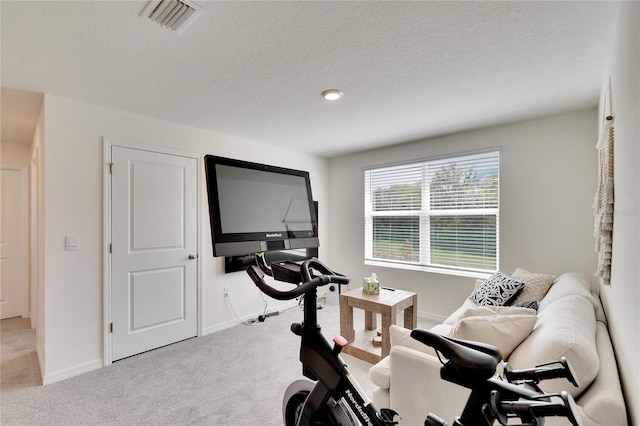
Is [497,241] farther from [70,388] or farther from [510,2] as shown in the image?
[70,388]

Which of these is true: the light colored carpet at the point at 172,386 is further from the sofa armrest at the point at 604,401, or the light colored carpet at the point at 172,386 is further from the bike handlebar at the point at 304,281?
the sofa armrest at the point at 604,401

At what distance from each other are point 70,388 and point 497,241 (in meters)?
4.18

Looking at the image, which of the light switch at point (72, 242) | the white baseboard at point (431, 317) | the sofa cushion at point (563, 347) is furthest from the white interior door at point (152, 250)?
the sofa cushion at point (563, 347)

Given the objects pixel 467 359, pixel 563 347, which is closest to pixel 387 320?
pixel 563 347

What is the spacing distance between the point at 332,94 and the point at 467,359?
2219 mm

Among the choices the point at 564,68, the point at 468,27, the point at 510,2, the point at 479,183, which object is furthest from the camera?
the point at 479,183

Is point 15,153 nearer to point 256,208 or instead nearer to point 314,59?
point 314,59

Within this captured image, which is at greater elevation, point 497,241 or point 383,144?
point 383,144

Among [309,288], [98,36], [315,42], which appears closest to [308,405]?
[309,288]

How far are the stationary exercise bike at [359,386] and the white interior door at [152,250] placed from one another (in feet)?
7.08

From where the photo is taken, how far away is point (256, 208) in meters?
1.20

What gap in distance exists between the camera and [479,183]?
3512 mm

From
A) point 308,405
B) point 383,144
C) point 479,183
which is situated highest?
point 383,144

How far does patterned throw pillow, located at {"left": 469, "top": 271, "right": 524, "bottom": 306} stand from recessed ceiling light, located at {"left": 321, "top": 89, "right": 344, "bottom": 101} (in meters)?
2.14
